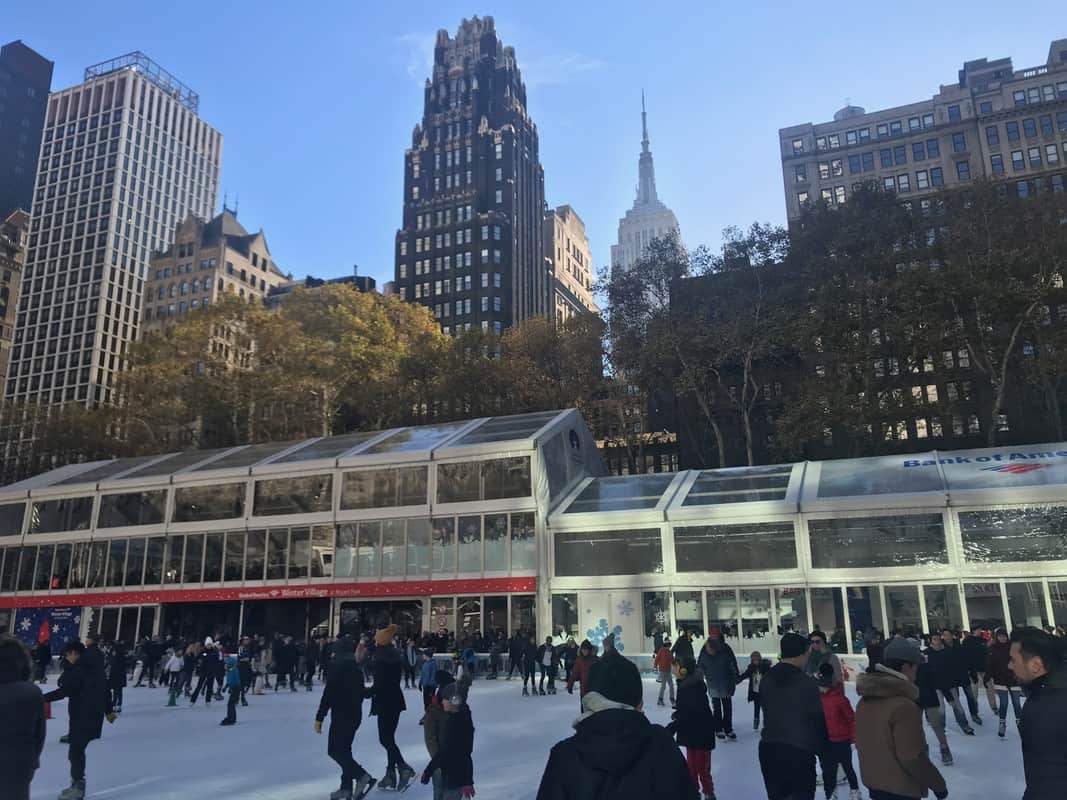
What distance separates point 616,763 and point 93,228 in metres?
144

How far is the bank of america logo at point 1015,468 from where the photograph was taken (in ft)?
93.2

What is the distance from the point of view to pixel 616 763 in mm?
3379

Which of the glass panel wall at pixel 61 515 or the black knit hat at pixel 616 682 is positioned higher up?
the glass panel wall at pixel 61 515

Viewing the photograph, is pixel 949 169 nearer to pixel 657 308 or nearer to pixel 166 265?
pixel 657 308

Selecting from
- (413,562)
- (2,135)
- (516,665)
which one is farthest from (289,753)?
(2,135)

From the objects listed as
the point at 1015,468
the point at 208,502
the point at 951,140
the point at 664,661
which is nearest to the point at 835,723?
the point at 664,661

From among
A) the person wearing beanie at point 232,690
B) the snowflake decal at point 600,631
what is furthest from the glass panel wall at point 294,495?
the person wearing beanie at point 232,690

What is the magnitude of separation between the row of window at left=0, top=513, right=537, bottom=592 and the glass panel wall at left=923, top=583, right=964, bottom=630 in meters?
14.4

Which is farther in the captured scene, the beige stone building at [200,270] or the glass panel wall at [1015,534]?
the beige stone building at [200,270]

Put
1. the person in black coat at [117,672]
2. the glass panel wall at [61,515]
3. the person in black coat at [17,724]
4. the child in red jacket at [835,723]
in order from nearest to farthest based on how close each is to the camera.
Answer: the person in black coat at [17,724], the child in red jacket at [835,723], the person in black coat at [117,672], the glass panel wall at [61,515]

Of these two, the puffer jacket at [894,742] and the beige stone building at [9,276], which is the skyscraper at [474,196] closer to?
the beige stone building at [9,276]

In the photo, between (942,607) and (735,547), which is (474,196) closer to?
(735,547)

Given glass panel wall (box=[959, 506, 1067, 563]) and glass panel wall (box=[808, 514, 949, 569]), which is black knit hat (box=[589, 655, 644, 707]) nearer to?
glass panel wall (box=[808, 514, 949, 569])

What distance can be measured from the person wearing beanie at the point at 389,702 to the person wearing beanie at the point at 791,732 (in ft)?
16.1
